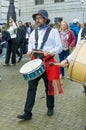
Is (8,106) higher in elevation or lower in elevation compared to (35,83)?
lower

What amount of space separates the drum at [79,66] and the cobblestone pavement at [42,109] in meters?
1.26

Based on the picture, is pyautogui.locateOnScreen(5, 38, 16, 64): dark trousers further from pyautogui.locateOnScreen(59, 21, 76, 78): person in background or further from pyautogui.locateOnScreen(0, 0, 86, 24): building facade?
pyautogui.locateOnScreen(0, 0, 86, 24): building facade

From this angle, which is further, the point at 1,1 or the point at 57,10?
the point at 57,10

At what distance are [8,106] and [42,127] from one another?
1447mm

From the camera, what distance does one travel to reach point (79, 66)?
525cm

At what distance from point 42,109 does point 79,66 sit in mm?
2329

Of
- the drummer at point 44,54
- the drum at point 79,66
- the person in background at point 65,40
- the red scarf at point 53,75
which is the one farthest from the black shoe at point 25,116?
the person in background at point 65,40

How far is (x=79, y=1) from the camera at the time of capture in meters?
35.5

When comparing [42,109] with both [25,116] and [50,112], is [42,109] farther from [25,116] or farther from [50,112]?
[25,116]

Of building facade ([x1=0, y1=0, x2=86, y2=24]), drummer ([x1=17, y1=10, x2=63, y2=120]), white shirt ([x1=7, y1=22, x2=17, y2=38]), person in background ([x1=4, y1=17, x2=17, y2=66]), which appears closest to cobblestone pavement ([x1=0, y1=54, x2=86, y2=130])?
drummer ([x1=17, y1=10, x2=63, y2=120])

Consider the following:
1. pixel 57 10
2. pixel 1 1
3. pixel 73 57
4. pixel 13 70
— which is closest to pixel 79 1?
pixel 57 10

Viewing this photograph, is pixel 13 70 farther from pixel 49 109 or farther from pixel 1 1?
pixel 1 1

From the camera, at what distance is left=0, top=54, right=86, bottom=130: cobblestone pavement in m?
6.44

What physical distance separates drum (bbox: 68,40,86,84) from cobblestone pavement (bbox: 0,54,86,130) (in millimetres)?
1260
